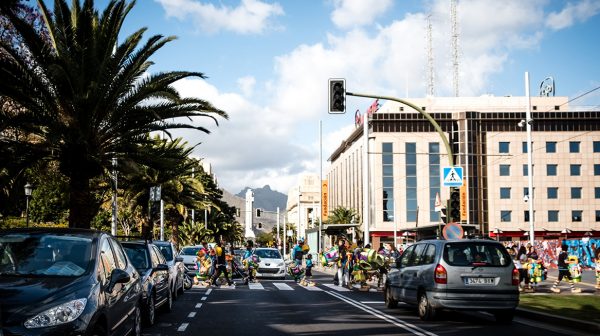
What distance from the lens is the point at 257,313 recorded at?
1525 centimetres

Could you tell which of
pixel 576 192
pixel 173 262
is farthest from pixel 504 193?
pixel 173 262

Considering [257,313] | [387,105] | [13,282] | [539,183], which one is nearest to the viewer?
[13,282]

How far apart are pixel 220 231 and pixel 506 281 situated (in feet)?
248

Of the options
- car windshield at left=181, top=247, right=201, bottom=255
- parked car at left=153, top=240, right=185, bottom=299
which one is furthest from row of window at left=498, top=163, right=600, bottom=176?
parked car at left=153, top=240, right=185, bottom=299

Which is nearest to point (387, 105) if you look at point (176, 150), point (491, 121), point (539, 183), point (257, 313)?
point (491, 121)

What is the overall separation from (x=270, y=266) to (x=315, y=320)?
18.9 m

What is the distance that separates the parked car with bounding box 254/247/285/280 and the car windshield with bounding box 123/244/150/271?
17828 millimetres

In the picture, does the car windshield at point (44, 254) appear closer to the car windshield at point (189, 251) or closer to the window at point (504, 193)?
the car windshield at point (189, 251)

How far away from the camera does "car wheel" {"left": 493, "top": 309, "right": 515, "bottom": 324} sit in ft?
45.1

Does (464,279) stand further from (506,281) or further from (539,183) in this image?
(539,183)

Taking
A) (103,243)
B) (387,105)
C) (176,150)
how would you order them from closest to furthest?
1. (103,243)
2. (176,150)
3. (387,105)

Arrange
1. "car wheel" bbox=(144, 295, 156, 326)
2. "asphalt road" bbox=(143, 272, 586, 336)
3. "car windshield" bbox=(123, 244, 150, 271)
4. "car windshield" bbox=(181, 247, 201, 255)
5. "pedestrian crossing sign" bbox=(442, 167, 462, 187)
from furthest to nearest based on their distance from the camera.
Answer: "car windshield" bbox=(181, 247, 201, 255), "pedestrian crossing sign" bbox=(442, 167, 462, 187), "car windshield" bbox=(123, 244, 150, 271), "car wheel" bbox=(144, 295, 156, 326), "asphalt road" bbox=(143, 272, 586, 336)

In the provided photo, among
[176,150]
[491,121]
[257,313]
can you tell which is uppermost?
[491,121]

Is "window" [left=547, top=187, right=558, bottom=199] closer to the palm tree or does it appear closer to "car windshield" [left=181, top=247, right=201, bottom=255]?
"car windshield" [left=181, top=247, right=201, bottom=255]
